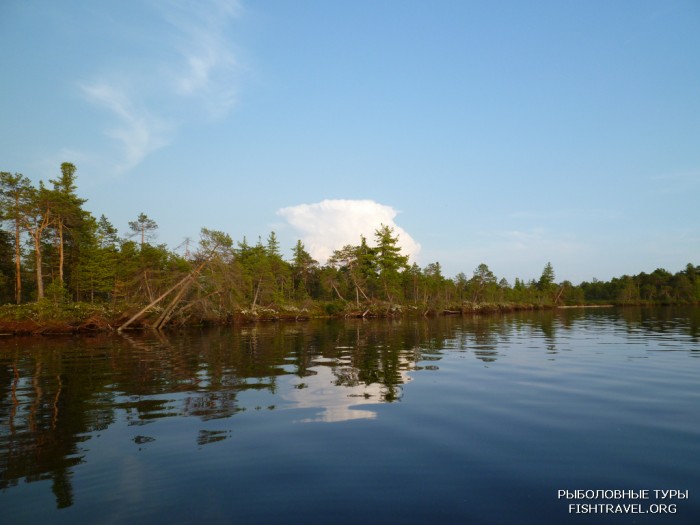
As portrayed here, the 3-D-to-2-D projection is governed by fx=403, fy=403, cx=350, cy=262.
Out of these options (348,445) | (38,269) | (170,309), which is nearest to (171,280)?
(170,309)

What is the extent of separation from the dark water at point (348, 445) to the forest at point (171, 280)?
22702 mm

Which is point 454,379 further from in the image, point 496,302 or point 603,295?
point 603,295

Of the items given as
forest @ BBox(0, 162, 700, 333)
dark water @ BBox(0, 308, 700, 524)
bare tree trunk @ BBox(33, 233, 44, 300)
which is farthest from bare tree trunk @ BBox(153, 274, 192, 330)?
dark water @ BBox(0, 308, 700, 524)

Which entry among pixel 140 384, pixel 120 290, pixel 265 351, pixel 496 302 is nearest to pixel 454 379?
pixel 140 384

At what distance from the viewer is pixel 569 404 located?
8906mm

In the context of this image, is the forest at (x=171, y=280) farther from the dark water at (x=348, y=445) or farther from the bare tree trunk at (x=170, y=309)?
the dark water at (x=348, y=445)

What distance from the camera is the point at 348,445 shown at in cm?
653

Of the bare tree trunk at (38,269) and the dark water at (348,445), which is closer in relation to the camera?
the dark water at (348,445)

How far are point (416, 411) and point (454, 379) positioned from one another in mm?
3925

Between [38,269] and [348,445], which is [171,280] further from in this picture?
[348,445]

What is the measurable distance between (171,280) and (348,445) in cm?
3314

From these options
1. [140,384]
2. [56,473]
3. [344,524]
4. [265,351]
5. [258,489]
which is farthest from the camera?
[265,351]

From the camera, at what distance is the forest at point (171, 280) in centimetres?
3519

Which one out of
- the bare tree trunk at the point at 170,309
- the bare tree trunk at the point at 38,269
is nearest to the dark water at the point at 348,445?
the bare tree trunk at the point at 170,309
